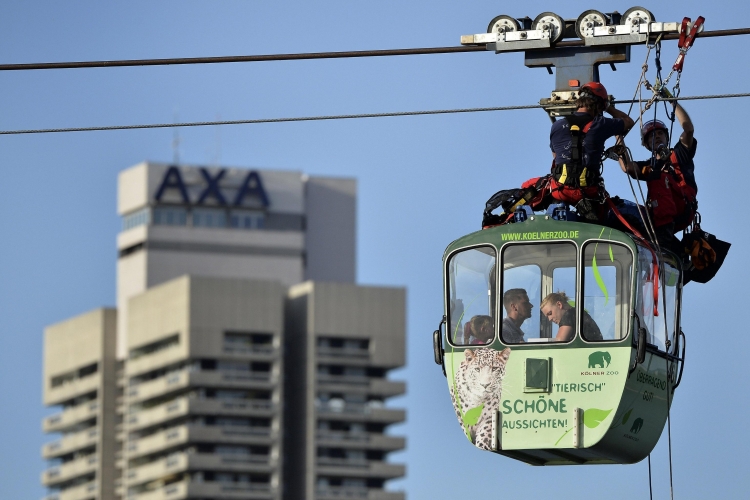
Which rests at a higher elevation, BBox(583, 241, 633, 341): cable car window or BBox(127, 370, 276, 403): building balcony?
BBox(127, 370, 276, 403): building balcony

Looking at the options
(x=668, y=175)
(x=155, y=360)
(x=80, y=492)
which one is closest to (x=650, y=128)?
(x=668, y=175)

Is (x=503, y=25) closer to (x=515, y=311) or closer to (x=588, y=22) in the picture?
(x=588, y=22)

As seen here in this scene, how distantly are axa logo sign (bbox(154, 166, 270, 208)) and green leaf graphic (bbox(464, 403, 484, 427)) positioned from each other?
15741 centimetres

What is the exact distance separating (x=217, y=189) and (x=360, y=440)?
29.7 meters

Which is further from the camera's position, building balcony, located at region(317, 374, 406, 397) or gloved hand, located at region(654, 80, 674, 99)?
building balcony, located at region(317, 374, 406, 397)

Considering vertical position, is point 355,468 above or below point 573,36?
above

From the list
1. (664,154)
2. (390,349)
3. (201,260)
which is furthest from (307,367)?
(664,154)

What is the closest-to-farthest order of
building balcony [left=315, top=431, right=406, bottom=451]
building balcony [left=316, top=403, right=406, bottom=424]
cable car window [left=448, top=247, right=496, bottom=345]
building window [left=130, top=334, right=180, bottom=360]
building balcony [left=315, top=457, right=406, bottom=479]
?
cable car window [left=448, top=247, right=496, bottom=345] → building balcony [left=315, top=457, right=406, bottom=479] → building balcony [left=315, top=431, right=406, bottom=451] → building balcony [left=316, top=403, right=406, bottom=424] → building window [left=130, top=334, right=180, bottom=360]

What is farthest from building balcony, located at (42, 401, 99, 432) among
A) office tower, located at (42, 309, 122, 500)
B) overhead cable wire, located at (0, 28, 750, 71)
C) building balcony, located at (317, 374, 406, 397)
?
overhead cable wire, located at (0, 28, 750, 71)

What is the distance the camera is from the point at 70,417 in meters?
181

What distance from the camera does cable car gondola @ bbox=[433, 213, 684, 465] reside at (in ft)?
77.2

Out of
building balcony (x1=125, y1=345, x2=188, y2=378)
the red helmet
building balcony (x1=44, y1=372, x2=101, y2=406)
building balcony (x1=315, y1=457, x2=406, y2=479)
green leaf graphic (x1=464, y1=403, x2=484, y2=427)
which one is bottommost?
green leaf graphic (x1=464, y1=403, x2=484, y2=427)

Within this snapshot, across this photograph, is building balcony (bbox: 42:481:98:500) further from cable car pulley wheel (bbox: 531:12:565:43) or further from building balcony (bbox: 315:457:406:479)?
cable car pulley wheel (bbox: 531:12:565:43)

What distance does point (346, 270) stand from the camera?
18450 centimetres
